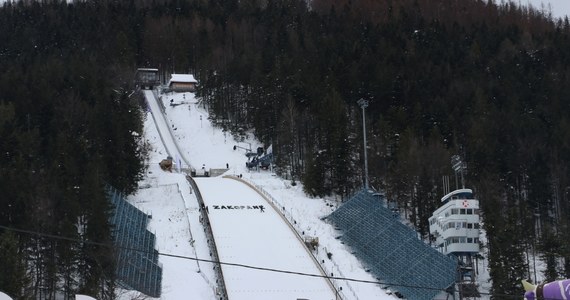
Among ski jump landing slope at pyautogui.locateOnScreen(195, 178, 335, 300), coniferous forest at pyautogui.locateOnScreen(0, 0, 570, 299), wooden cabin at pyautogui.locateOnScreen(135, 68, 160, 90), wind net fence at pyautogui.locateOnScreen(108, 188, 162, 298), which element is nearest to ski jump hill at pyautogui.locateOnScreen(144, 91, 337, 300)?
ski jump landing slope at pyautogui.locateOnScreen(195, 178, 335, 300)

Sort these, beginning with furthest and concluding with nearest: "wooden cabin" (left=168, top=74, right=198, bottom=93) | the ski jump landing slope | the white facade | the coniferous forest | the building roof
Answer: the building roof, "wooden cabin" (left=168, top=74, right=198, bottom=93), the white facade, the ski jump landing slope, the coniferous forest

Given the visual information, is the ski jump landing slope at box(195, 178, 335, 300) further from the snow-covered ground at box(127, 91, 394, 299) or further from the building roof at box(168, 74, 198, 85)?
the building roof at box(168, 74, 198, 85)

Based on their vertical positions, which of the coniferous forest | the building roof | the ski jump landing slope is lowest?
the ski jump landing slope

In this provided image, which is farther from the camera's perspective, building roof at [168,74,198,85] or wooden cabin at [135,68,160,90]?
wooden cabin at [135,68,160,90]

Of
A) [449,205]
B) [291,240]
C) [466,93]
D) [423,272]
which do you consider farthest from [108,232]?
[466,93]

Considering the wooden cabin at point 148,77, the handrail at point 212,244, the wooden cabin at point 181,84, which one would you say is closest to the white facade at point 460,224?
the handrail at point 212,244

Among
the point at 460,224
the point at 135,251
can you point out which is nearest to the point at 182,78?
the point at 460,224

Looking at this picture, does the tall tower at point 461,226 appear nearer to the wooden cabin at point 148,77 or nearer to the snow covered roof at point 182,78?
the snow covered roof at point 182,78
